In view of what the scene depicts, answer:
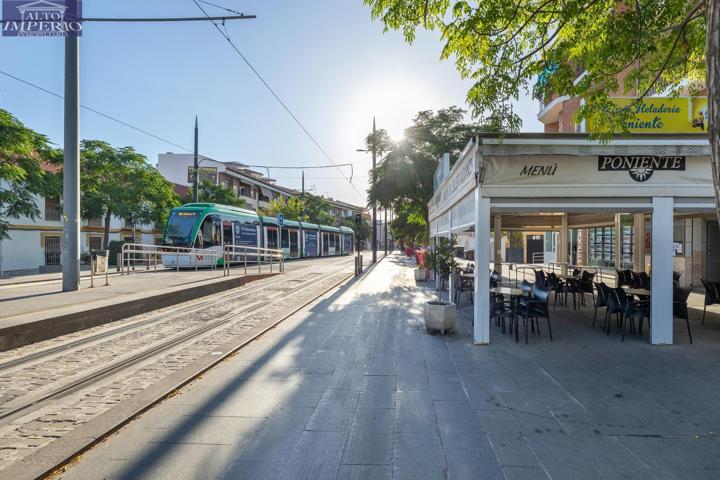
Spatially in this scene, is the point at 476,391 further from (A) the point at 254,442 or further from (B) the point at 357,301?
(B) the point at 357,301

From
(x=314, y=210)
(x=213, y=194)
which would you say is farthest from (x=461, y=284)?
(x=314, y=210)

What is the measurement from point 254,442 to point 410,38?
19.1ft

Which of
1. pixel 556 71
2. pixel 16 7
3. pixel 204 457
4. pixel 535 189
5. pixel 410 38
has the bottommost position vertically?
pixel 204 457

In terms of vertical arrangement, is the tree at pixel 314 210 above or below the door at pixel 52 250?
above

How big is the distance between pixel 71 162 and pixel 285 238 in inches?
828

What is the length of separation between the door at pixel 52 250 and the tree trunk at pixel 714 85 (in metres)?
33.7

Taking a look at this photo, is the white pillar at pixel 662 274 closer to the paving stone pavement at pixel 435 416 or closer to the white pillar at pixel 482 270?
the paving stone pavement at pixel 435 416

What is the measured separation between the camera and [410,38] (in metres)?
6.46

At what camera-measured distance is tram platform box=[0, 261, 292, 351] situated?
6508 mm

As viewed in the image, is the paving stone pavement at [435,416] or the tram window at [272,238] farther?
the tram window at [272,238]

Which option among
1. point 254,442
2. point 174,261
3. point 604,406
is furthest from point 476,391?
point 174,261

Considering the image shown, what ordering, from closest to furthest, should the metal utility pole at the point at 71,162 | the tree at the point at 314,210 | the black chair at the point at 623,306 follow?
the black chair at the point at 623,306 → the metal utility pole at the point at 71,162 → the tree at the point at 314,210

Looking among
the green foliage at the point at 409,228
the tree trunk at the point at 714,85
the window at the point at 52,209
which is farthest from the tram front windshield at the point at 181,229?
the tree trunk at the point at 714,85

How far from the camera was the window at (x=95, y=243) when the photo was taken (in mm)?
31962
